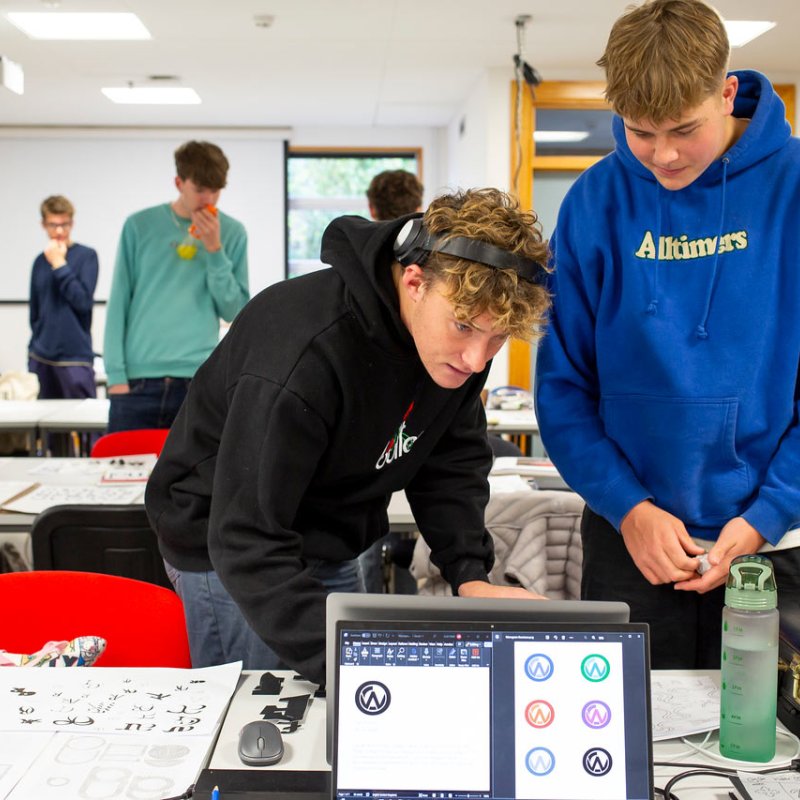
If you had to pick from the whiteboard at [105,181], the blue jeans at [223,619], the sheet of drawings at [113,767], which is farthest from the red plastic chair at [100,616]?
the whiteboard at [105,181]

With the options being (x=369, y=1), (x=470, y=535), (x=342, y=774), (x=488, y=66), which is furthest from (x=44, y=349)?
(x=342, y=774)

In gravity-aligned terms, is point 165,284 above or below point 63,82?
below

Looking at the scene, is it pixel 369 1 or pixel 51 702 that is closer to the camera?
pixel 51 702

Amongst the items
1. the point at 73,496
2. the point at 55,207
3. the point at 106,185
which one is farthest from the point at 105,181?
the point at 73,496

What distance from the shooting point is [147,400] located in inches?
137

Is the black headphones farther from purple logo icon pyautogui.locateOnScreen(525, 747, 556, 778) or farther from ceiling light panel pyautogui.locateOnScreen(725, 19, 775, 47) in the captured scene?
ceiling light panel pyautogui.locateOnScreen(725, 19, 775, 47)

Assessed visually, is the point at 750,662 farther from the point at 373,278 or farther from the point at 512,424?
the point at 512,424

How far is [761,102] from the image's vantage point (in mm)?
1521

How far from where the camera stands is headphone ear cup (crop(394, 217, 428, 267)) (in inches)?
50.4

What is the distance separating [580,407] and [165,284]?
7.12ft

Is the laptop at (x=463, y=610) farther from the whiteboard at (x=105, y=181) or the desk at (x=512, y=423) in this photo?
the whiteboard at (x=105, y=181)

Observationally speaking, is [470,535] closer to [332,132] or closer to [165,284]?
[165,284]

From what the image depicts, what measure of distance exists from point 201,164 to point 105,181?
6.68 metres

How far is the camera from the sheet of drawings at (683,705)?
4.24ft
